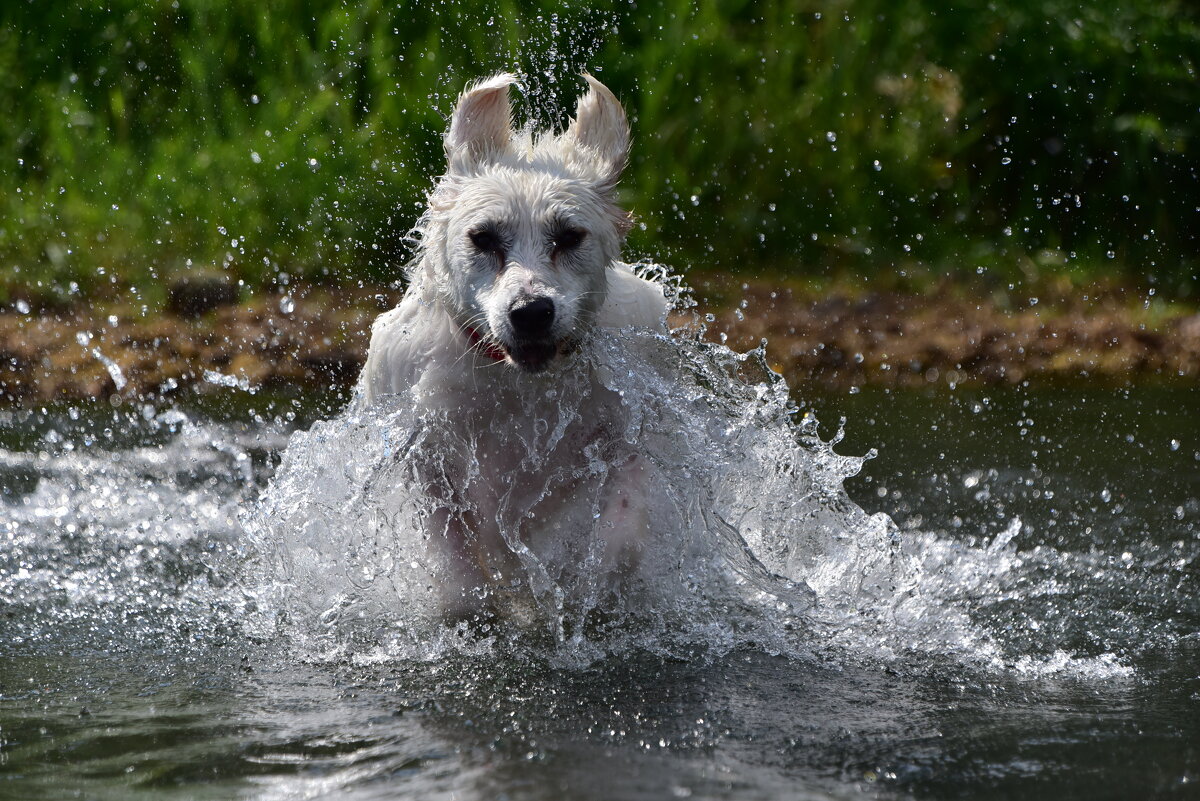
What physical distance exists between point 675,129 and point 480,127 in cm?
597

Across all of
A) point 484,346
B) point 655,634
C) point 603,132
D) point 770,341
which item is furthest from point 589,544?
point 770,341

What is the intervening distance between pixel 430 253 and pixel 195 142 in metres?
6.48

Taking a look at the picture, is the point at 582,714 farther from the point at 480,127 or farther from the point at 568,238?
the point at 480,127

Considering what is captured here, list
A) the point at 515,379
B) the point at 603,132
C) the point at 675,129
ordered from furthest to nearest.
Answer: the point at 675,129 < the point at 603,132 < the point at 515,379

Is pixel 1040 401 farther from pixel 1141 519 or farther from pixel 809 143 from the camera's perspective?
pixel 809 143

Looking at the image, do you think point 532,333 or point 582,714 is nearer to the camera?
point 582,714

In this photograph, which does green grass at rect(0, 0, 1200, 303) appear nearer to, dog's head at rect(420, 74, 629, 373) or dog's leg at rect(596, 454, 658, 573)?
dog's head at rect(420, 74, 629, 373)

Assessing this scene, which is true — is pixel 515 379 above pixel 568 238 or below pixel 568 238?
below

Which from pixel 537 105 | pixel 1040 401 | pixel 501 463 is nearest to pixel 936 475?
pixel 1040 401

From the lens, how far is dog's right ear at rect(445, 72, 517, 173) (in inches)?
193

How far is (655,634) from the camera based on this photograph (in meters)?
4.61

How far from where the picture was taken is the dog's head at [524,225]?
4.45 metres

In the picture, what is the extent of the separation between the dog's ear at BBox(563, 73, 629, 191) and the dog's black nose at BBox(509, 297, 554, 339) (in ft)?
2.41

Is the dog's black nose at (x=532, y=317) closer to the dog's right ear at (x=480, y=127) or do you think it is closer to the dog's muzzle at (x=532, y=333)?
the dog's muzzle at (x=532, y=333)
